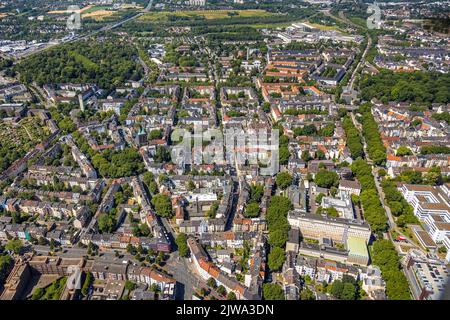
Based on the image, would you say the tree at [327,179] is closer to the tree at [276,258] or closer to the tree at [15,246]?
the tree at [276,258]

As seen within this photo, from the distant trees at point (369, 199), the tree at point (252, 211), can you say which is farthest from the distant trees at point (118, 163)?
the distant trees at point (369, 199)

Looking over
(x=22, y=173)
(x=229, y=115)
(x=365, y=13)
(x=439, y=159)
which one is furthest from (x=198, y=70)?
(x=365, y=13)

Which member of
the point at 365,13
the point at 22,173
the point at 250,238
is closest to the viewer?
the point at 250,238

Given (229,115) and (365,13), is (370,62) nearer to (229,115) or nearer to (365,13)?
(229,115)

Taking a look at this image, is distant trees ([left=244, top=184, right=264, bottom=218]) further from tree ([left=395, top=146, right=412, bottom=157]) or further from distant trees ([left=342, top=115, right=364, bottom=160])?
tree ([left=395, top=146, right=412, bottom=157])

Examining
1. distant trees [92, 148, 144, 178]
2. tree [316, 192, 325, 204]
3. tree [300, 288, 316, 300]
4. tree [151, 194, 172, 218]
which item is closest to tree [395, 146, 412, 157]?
tree [316, 192, 325, 204]

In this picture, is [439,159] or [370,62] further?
[370,62]
